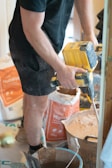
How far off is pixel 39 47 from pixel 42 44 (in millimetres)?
17

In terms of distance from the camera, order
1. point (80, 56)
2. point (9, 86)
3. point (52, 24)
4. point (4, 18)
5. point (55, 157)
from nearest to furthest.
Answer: point (80, 56)
point (52, 24)
point (55, 157)
point (9, 86)
point (4, 18)

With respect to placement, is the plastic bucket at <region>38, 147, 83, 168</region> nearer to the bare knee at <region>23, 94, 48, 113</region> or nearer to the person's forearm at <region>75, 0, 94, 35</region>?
the bare knee at <region>23, 94, 48, 113</region>

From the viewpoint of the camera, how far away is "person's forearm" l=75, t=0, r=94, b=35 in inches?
58.3

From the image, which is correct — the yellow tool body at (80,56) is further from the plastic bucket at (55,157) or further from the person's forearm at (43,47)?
the plastic bucket at (55,157)

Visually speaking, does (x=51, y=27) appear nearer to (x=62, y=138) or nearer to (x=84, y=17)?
(x=84, y=17)

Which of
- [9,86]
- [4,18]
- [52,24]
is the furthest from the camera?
[4,18]

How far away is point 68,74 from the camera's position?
1.13 metres

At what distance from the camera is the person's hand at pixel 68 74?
1.13 meters

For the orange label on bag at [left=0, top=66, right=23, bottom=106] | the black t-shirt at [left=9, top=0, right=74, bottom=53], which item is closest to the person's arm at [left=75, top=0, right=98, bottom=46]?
the black t-shirt at [left=9, top=0, right=74, bottom=53]

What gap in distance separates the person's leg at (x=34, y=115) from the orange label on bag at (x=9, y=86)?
403 mm

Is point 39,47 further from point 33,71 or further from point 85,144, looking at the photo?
point 85,144

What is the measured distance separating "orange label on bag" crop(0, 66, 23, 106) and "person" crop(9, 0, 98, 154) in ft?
1.32

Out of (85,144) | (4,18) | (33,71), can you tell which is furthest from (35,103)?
(4,18)

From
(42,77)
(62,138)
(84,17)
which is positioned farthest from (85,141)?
(84,17)
